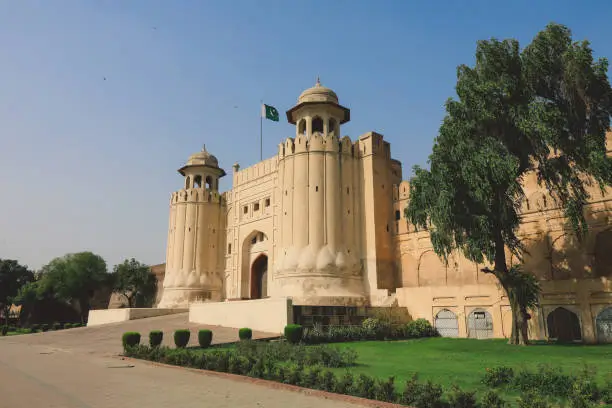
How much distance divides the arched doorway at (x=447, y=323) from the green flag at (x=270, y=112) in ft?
61.5

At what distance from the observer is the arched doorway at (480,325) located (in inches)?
888

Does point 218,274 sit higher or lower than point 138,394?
higher

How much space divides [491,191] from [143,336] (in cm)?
1753

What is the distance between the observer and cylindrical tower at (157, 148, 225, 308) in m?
36.3

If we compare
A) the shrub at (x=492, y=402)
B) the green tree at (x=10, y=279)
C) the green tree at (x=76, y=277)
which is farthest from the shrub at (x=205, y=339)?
the green tree at (x=10, y=279)

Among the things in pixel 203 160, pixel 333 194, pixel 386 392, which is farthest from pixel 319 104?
pixel 386 392

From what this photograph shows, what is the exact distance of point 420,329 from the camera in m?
23.8

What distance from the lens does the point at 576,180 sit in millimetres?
18234

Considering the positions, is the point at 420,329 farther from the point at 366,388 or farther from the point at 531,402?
→ the point at 531,402

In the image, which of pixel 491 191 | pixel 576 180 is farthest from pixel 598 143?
pixel 491 191

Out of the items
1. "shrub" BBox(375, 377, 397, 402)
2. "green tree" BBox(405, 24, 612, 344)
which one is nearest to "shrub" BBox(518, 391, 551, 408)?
"shrub" BBox(375, 377, 397, 402)

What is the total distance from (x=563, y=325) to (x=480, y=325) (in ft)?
11.4

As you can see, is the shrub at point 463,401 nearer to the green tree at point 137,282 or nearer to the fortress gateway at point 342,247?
the fortress gateway at point 342,247

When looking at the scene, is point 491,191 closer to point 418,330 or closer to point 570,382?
point 418,330
